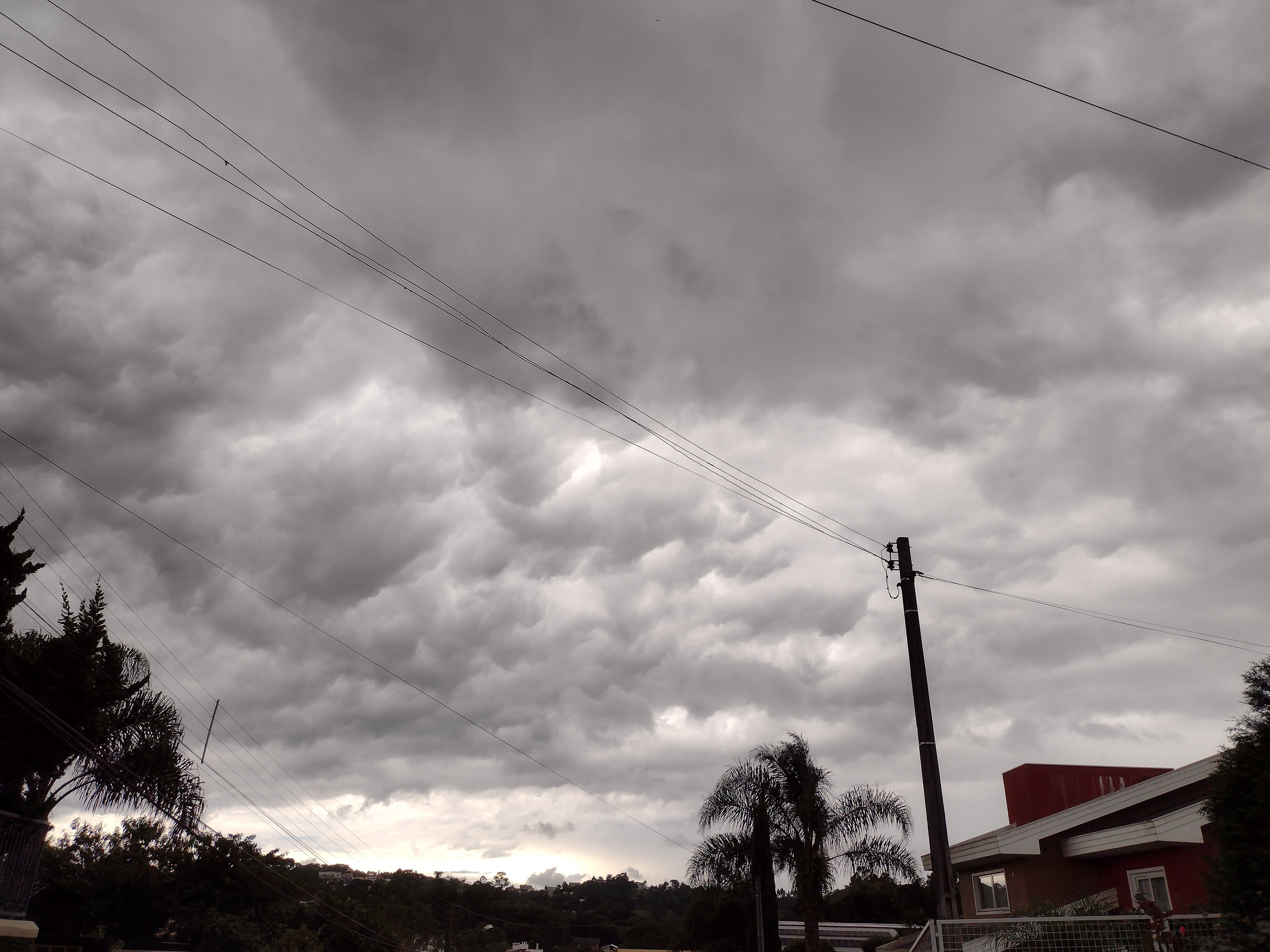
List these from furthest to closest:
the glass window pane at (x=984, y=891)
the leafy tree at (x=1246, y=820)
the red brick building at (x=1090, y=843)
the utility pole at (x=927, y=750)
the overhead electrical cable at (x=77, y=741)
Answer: the glass window pane at (x=984, y=891)
the overhead electrical cable at (x=77, y=741)
the red brick building at (x=1090, y=843)
the utility pole at (x=927, y=750)
the leafy tree at (x=1246, y=820)

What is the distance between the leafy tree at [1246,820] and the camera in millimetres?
9234

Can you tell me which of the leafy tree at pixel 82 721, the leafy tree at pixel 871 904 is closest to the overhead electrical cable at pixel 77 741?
the leafy tree at pixel 82 721

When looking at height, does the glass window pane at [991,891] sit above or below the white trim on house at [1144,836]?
below

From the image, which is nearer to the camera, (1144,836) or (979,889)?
(1144,836)

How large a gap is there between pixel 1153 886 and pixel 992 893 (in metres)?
5.84

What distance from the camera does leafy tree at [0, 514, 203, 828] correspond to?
70.2ft

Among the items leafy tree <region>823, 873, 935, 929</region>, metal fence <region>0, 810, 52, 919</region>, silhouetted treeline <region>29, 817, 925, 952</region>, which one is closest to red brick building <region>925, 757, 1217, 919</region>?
silhouetted treeline <region>29, 817, 925, 952</region>

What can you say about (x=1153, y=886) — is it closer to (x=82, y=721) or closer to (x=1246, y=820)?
(x=1246, y=820)

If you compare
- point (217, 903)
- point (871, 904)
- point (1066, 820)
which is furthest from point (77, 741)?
point (871, 904)

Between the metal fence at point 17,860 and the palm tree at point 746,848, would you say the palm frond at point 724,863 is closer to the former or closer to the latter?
the palm tree at point 746,848

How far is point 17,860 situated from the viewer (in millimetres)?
17516

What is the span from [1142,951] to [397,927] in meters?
56.3

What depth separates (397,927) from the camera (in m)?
56.3

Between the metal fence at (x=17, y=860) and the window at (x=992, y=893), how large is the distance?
22.6 meters
